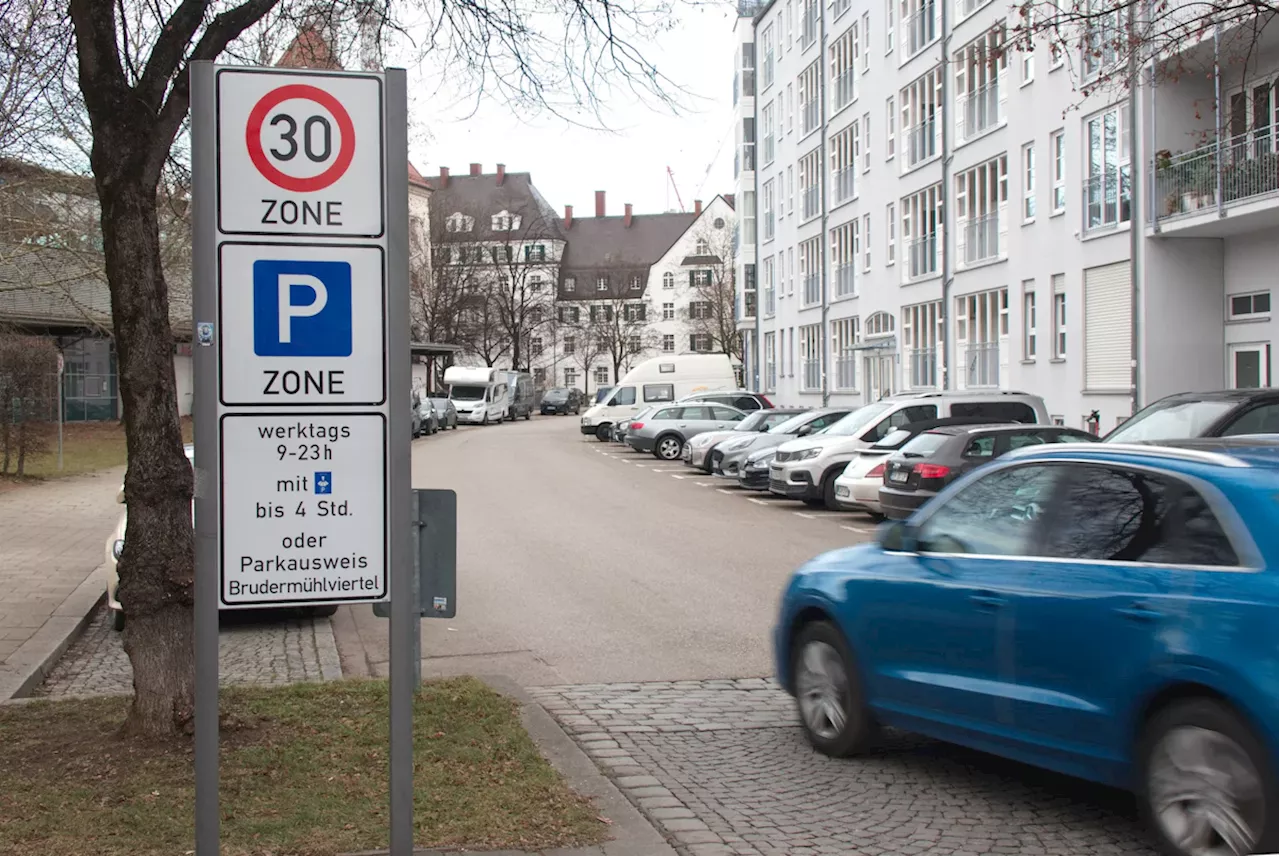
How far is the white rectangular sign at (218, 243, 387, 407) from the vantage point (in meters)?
4.16

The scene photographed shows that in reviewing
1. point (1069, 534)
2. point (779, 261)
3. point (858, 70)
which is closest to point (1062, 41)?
point (1069, 534)

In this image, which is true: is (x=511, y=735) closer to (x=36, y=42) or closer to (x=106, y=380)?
(x=36, y=42)

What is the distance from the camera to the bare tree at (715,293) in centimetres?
7806

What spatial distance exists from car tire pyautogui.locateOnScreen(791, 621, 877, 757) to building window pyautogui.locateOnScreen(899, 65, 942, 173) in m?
32.5

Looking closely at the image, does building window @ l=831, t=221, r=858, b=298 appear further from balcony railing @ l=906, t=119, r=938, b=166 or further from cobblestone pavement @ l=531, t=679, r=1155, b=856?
cobblestone pavement @ l=531, t=679, r=1155, b=856

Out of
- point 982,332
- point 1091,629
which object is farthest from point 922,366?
point 1091,629

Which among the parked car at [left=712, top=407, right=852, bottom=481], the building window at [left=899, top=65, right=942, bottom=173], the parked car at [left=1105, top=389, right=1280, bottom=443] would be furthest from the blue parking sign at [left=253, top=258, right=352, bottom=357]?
the building window at [left=899, top=65, right=942, bottom=173]

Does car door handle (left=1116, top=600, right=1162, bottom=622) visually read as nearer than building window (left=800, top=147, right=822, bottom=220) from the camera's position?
Yes

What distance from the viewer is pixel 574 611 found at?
1170 cm

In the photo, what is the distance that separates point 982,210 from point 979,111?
253 centimetres

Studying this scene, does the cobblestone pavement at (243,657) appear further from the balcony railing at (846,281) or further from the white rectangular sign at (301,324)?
the balcony railing at (846,281)

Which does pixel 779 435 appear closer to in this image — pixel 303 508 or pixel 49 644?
pixel 49 644

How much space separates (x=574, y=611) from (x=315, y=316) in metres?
7.74

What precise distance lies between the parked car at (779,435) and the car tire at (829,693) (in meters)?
17.9
